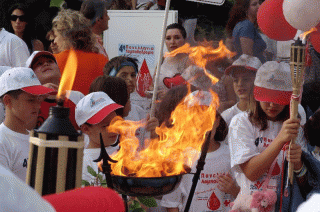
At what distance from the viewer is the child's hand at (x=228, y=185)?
12.9 ft

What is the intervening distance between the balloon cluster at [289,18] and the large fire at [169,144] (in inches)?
20.7

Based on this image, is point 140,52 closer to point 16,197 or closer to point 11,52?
point 11,52

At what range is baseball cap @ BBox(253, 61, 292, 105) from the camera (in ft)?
12.1

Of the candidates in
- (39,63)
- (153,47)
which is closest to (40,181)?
(39,63)

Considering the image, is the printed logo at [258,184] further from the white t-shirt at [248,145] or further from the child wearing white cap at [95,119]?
the child wearing white cap at [95,119]

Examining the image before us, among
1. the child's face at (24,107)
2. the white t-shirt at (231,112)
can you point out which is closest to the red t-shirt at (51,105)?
the child's face at (24,107)

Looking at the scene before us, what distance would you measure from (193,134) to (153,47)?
3.91 metres

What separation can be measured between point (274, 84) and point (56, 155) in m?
2.40

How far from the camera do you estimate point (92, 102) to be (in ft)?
12.2

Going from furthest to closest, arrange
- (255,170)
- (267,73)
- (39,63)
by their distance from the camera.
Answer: (39,63)
(267,73)
(255,170)

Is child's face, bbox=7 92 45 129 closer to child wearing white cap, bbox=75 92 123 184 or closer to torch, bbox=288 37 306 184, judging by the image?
child wearing white cap, bbox=75 92 123 184

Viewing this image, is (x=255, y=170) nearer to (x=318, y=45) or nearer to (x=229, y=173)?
(x=229, y=173)

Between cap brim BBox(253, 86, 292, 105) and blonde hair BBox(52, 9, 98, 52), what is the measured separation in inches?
81.3

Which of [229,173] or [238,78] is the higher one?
[238,78]
